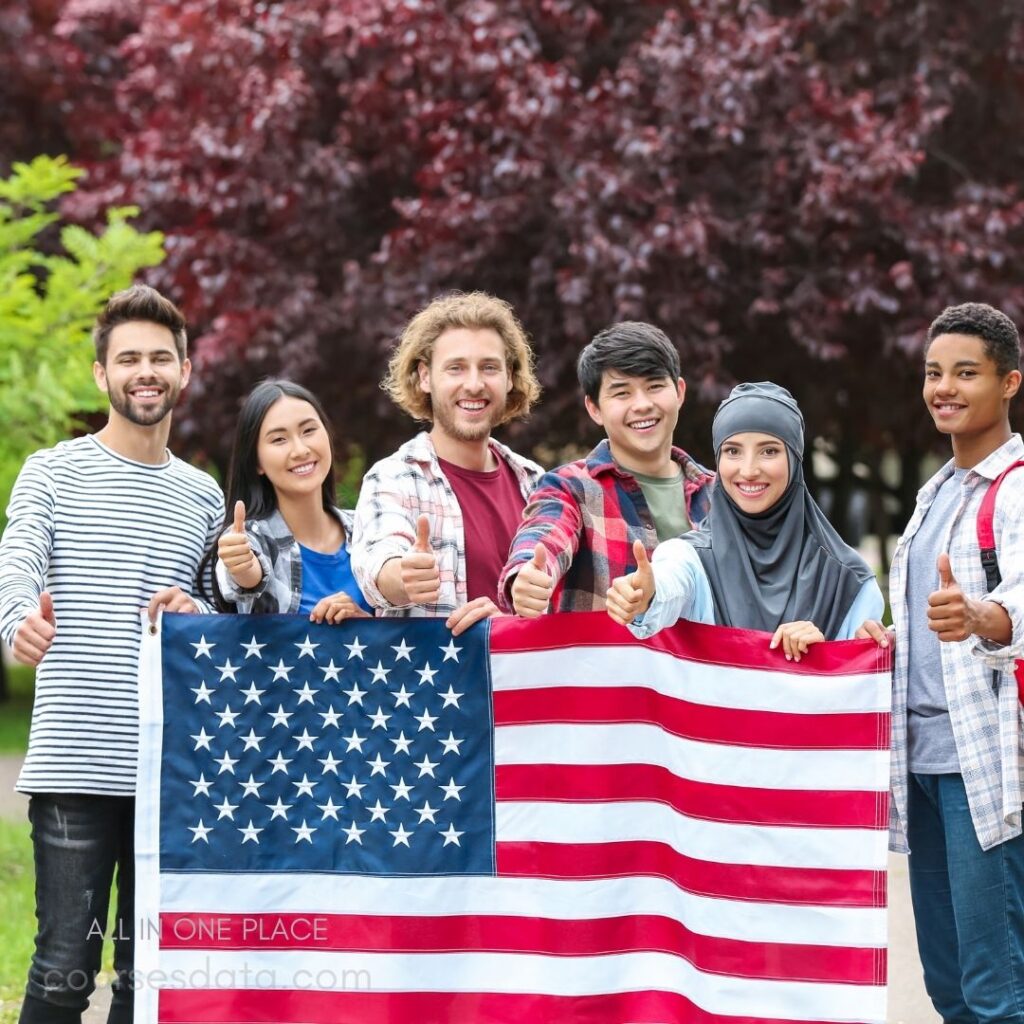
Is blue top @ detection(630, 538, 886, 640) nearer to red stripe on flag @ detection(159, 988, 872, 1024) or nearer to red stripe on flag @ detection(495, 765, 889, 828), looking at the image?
red stripe on flag @ detection(495, 765, 889, 828)

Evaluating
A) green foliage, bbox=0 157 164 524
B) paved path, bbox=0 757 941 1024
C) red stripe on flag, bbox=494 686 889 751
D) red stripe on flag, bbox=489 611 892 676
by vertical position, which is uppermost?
green foliage, bbox=0 157 164 524

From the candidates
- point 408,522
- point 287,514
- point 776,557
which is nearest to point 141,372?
point 287,514

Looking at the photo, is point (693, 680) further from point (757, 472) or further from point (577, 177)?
point (577, 177)

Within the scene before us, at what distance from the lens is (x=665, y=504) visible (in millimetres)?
4230

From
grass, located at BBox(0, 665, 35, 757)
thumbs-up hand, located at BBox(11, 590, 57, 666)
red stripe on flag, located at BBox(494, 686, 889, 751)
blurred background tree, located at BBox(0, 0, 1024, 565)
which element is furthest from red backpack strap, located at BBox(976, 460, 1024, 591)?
grass, located at BBox(0, 665, 35, 757)

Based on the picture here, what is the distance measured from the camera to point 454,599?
4227mm

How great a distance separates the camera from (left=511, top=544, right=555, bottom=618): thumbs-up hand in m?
3.79

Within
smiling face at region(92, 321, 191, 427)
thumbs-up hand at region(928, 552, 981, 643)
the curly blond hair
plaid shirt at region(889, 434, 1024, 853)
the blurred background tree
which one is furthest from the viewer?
the blurred background tree

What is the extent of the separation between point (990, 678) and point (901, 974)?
274 centimetres

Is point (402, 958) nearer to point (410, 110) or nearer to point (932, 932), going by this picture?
point (932, 932)

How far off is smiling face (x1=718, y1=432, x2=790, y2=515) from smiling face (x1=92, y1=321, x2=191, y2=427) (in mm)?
1678

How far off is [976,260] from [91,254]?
6126 millimetres

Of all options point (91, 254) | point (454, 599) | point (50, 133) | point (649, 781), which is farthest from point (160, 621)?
point (50, 133)

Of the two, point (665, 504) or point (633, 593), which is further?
point (665, 504)
